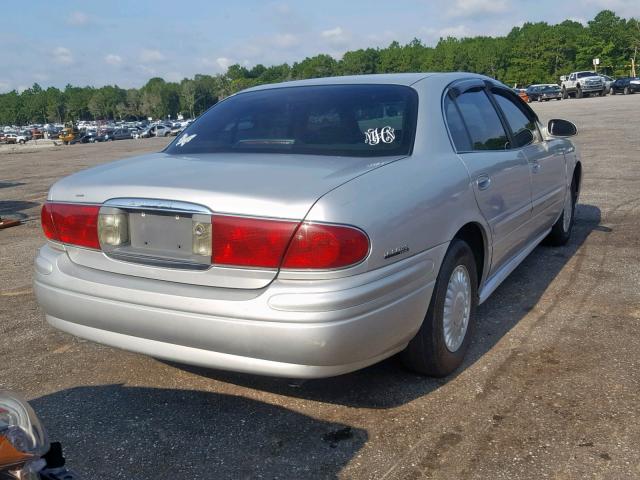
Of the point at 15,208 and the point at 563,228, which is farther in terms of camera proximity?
the point at 15,208

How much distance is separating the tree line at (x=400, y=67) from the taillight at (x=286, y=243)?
50.2 metres

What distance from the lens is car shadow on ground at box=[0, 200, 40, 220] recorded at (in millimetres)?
9109

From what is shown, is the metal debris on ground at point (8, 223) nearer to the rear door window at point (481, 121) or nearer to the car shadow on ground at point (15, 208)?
the car shadow on ground at point (15, 208)

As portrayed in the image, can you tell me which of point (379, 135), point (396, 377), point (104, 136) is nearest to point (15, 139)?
point (104, 136)

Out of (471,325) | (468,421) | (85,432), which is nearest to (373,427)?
(468,421)

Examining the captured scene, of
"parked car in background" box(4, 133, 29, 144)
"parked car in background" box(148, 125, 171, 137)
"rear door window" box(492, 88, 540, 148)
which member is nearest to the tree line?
"parked car in background" box(148, 125, 171, 137)

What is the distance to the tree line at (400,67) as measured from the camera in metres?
101

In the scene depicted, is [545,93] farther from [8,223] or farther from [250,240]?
[250,240]

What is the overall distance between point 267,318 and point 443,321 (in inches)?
40.8

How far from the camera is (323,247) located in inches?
92.2

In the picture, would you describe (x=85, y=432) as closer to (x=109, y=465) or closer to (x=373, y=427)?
(x=109, y=465)

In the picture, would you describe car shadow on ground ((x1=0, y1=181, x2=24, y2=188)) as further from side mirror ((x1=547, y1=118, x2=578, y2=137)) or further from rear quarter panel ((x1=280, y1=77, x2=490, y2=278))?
rear quarter panel ((x1=280, y1=77, x2=490, y2=278))

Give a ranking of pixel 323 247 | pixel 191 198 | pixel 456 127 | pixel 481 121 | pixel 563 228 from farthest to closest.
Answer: pixel 563 228 → pixel 481 121 → pixel 456 127 → pixel 191 198 → pixel 323 247

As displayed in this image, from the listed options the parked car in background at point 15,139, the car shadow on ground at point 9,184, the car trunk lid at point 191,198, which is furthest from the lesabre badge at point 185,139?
the parked car in background at point 15,139
